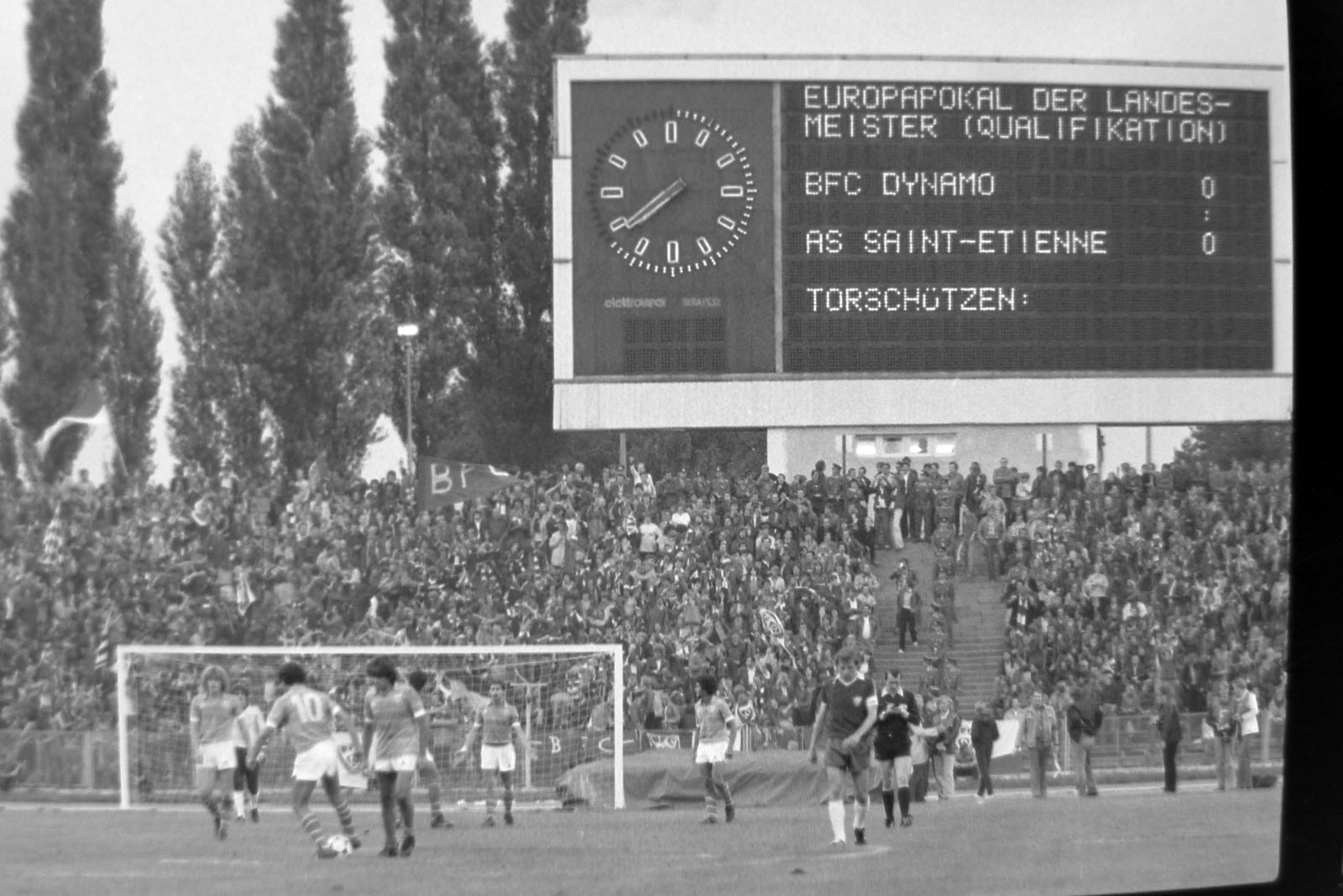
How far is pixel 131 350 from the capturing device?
543 inches

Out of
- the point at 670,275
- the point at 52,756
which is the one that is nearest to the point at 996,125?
the point at 670,275

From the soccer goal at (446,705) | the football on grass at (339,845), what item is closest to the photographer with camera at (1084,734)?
the soccer goal at (446,705)

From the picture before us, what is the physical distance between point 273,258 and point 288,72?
65.7 inches

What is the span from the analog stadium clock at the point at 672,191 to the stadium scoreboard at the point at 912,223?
2cm

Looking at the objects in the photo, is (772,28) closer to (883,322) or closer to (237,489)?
(883,322)

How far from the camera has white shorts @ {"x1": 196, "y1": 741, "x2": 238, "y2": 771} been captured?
12376mm

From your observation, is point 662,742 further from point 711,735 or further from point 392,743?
point 392,743

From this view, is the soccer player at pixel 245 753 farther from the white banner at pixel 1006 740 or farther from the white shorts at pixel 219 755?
the white banner at pixel 1006 740

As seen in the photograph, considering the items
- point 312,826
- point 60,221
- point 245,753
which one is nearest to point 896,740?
point 312,826

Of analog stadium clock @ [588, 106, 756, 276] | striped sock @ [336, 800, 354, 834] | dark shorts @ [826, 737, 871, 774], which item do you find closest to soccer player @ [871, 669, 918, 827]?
dark shorts @ [826, 737, 871, 774]

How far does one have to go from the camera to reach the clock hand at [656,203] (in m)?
17.0

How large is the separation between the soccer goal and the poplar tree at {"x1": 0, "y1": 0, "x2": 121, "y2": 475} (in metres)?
2.65

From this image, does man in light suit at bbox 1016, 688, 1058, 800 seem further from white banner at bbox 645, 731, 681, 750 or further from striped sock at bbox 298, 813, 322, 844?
striped sock at bbox 298, 813, 322, 844

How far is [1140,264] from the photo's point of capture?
17.0 metres
